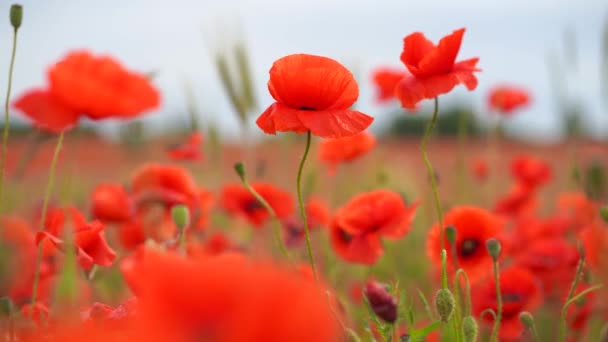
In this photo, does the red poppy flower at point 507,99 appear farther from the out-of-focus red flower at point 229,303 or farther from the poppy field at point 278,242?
the out-of-focus red flower at point 229,303

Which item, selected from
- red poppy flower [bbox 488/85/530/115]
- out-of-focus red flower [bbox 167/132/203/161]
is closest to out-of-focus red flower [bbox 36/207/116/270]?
out-of-focus red flower [bbox 167/132/203/161]

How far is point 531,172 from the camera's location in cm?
218

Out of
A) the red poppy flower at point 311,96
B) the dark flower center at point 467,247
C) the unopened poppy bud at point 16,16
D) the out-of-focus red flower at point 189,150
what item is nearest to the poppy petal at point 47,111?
the unopened poppy bud at point 16,16

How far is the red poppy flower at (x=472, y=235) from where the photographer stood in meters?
1.26

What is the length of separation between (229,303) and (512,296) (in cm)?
107

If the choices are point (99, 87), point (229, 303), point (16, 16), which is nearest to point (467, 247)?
point (99, 87)

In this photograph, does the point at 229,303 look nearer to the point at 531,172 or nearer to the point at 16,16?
the point at 16,16

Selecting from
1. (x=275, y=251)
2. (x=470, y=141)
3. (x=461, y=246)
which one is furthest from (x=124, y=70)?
(x=470, y=141)

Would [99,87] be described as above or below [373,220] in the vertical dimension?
above

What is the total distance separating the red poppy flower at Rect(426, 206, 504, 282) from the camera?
1257 mm

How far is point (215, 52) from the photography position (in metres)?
1.81

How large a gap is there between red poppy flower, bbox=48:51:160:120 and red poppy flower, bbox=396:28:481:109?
0.36 meters

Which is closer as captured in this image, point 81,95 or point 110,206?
point 81,95

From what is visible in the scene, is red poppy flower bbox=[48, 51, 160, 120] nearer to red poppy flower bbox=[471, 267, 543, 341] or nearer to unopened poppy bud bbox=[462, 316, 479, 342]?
unopened poppy bud bbox=[462, 316, 479, 342]
